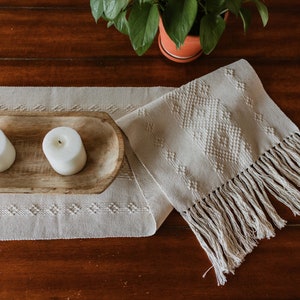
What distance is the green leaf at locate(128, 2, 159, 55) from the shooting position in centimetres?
54

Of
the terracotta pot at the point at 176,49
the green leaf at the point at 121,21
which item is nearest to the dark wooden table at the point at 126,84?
the terracotta pot at the point at 176,49

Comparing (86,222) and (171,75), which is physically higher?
(171,75)

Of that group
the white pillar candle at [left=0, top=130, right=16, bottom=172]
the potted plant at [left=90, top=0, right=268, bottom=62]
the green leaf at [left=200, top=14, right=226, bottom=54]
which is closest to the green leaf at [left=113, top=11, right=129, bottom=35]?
the potted plant at [left=90, top=0, right=268, bottom=62]

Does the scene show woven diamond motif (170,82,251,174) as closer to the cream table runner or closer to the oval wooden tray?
the cream table runner

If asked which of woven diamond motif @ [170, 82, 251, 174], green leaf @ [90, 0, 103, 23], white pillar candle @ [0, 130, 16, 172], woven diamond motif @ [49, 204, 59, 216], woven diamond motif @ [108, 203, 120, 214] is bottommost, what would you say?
woven diamond motif @ [49, 204, 59, 216]

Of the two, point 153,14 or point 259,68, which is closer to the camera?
point 153,14

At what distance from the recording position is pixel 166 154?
628 mm

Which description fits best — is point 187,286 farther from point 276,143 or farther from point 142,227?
point 276,143

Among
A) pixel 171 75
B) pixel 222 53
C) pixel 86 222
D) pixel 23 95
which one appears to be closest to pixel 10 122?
pixel 23 95

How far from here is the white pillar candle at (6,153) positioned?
1.77 feet

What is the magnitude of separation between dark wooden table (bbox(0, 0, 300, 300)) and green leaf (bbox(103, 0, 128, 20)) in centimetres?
19

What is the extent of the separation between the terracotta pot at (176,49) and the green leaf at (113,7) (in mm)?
148

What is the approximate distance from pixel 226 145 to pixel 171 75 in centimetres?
18

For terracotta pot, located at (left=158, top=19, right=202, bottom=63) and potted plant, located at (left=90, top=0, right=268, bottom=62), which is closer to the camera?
potted plant, located at (left=90, top=0, right=268, bottom=62)
